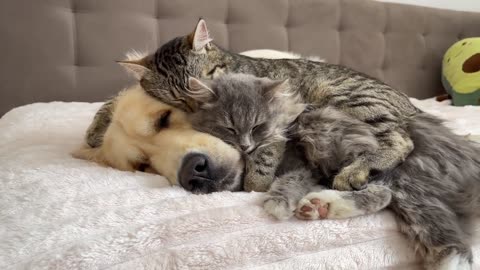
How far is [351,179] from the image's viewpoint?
934 mm

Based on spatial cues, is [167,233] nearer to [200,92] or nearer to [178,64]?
[200,92]

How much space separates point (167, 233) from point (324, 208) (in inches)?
Answer: 11.8

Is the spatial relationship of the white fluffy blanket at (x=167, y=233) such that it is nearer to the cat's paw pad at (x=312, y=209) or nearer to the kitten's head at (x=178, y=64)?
the cat's paw pad at (x=312, y=209)

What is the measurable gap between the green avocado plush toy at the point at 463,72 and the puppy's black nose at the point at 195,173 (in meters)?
2.26

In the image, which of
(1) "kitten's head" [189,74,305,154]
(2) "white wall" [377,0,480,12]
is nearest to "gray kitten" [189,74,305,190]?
(1) "kitten's head" [189,74,305,154]

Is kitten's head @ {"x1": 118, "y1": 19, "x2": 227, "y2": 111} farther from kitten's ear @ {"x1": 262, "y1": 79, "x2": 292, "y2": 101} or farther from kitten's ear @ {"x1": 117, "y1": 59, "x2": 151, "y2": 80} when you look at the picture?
kitten's ear @ {"x1": 262, "y1": 79, "x2": 292, "y2": 101}

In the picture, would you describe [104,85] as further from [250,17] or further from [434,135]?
[434,135]

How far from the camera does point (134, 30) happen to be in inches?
86.4

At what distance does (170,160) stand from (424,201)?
563 mm

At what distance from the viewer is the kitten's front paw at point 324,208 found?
79cm

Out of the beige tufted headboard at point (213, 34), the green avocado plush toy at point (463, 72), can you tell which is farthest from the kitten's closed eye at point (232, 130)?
the green avocado plush toy at point (463, 72)

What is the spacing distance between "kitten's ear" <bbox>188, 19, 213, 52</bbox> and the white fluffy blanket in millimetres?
636

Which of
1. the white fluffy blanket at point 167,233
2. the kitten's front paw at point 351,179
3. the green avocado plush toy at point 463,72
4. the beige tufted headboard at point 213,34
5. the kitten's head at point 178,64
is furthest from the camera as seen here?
the green avocado plush toy at point 463,72

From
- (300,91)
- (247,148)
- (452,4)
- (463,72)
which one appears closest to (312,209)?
(247,148)
